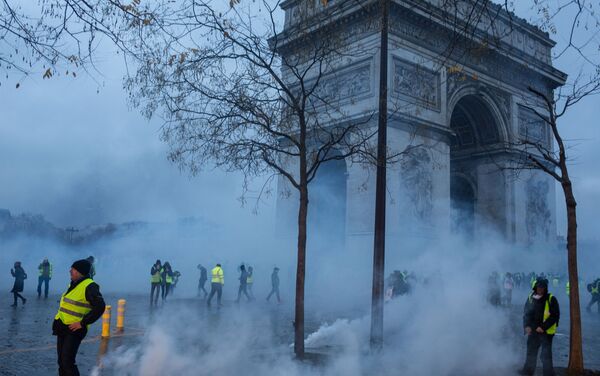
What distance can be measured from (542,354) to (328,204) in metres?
16.3

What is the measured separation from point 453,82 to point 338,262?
885cm

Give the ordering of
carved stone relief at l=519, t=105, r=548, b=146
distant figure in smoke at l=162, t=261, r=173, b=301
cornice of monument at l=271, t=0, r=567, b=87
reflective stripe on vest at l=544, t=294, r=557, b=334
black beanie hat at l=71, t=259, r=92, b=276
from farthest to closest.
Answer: carved stone relief at l=519, t=105, r=548, b=146 → distant figure in smoke at l=162, t=261, r=173, b=301 → cornice of monument at l=271, t=0, r=567, b=87 → reflective stripe on vest at l=544, t=294, r=557, b=334 → black beanie hat at l=71, t=259, r=92, b=276

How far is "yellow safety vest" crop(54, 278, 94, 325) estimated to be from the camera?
17.6 feet

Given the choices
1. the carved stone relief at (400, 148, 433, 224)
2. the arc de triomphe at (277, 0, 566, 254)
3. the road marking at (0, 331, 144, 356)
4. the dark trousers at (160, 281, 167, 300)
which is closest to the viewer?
the road marking at (0, 331, 144, 356)

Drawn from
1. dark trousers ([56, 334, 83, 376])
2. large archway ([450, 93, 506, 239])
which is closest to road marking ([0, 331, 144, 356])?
dark trousers ([56, 334, 83, 376])

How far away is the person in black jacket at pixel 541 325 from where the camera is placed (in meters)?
7.32

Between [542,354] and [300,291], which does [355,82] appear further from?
[542,354]

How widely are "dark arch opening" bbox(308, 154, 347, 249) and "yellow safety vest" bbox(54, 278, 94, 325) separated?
1749cm

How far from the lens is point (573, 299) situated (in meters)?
7.72

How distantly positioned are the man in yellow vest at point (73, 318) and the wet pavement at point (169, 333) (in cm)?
153

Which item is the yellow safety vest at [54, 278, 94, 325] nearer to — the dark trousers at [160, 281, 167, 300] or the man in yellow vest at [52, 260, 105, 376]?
the man in yellow vest at [52, 260, 105, 376]

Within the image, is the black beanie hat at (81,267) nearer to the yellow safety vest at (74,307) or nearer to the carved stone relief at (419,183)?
the yellow safety vest at (74,307)

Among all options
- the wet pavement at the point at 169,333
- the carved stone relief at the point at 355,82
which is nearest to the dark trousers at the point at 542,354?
the wet pavement at the point at 169,333

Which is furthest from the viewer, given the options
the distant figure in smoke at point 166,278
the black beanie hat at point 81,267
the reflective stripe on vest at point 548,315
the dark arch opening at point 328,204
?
the dark arch opening at point 328,204
